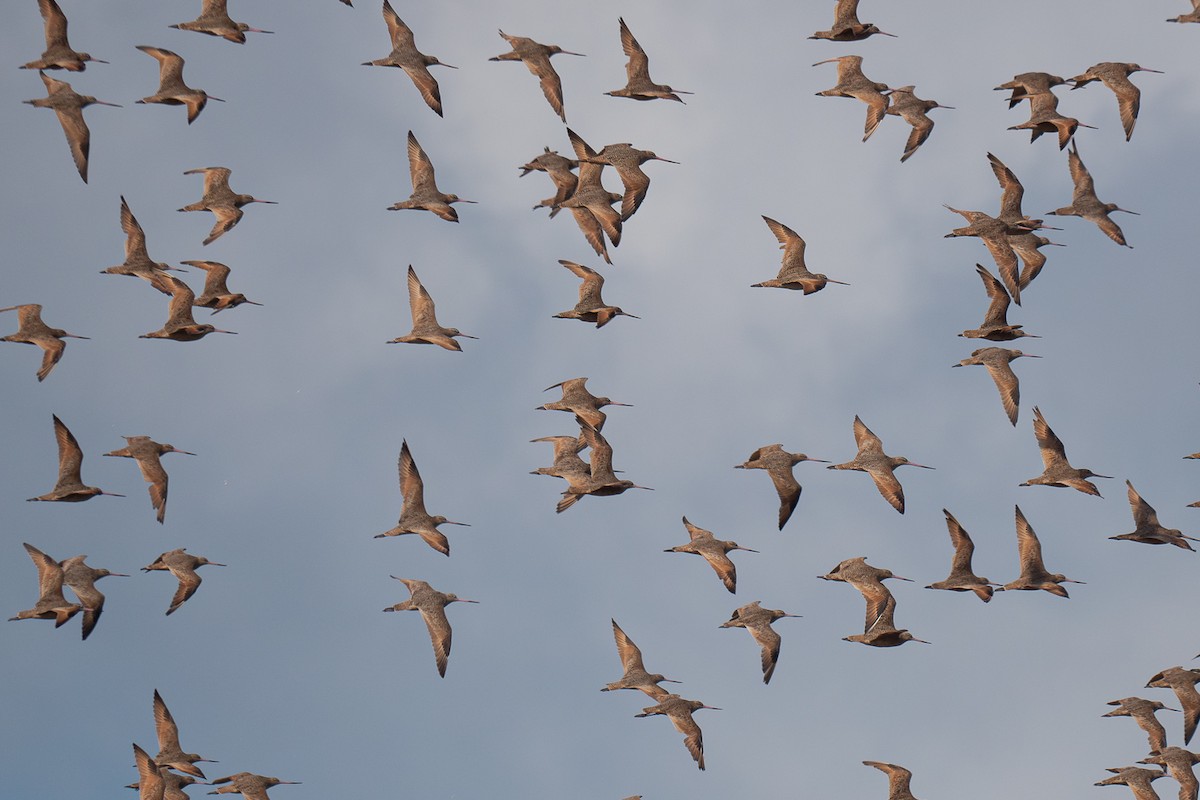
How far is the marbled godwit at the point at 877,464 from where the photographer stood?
50.3 metres

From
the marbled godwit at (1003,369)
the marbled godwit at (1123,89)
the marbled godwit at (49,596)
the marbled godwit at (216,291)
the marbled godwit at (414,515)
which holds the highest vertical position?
the marbled godwit at (1123,89)

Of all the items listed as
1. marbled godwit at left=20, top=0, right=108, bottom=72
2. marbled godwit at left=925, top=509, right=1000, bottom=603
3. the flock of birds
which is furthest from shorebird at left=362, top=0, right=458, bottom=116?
marbled godwit at left=925, top=509, right=1000, bottom=603

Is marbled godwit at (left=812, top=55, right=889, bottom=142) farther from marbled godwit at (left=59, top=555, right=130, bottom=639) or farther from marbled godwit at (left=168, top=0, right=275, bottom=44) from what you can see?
marbled godwit at (left=59, top=555, right=130, bottom=639)

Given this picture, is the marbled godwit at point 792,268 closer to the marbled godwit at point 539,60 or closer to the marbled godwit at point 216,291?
the marbled godwit at point 539,60

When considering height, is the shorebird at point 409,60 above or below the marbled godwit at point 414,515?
above

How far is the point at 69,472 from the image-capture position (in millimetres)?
49500

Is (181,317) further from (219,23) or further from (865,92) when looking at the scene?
(865,92)

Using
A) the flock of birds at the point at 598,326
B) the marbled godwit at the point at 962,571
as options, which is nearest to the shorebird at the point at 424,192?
the flock of birds at the point at 598,326

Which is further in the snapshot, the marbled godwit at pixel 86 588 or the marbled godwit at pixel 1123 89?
the marbled godwit at pixel 1123 89

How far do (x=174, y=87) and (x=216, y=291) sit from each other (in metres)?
5.42

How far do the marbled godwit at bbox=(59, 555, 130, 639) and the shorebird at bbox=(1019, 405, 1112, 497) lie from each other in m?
23.6

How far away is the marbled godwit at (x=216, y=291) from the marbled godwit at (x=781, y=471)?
45.6 ft

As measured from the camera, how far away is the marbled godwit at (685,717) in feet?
161

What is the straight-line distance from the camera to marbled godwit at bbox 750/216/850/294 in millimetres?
50375
